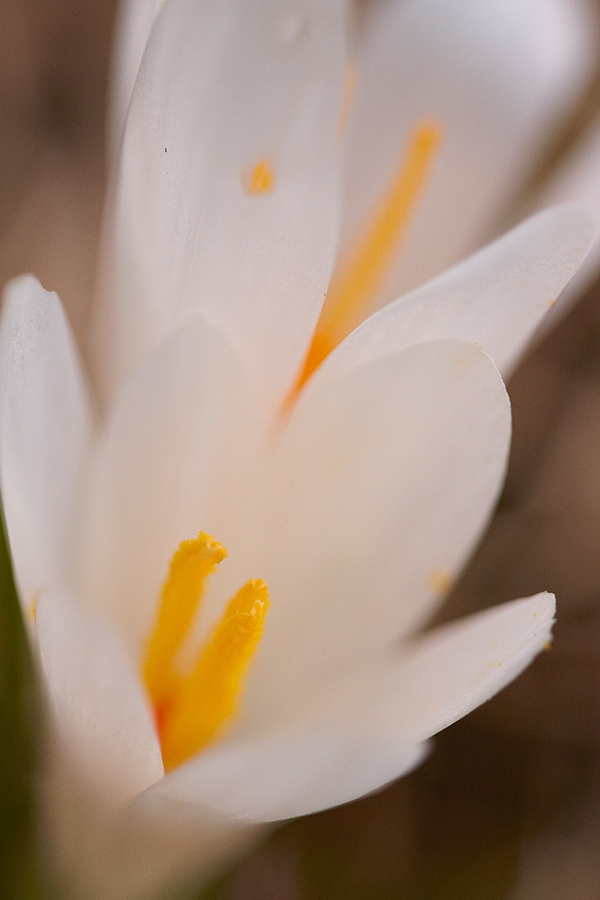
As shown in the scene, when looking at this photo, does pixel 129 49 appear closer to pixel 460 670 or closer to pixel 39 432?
pixel 39 432

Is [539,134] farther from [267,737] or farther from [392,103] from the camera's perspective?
[267,737]

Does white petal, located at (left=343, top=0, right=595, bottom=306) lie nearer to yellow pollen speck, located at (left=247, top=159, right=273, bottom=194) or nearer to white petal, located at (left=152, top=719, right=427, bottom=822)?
yellow pollen speck, located at (left=247, top=159, right=273, bottom=194)

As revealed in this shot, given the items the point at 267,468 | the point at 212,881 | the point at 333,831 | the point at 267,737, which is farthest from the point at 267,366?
the point at 333,831

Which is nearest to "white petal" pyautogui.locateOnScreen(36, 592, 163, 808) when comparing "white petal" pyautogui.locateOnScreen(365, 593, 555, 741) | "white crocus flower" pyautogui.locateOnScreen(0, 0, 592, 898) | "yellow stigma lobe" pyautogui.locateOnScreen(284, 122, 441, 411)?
"white crocus flower" pyautogui.locateOnScreen(0, 0, 592, 898)

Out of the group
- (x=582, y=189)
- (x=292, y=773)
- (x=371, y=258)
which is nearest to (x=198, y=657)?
(x=292, y=773)

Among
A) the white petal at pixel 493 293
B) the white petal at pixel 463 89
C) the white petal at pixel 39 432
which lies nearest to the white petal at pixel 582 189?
the white petal at pixel 463 89

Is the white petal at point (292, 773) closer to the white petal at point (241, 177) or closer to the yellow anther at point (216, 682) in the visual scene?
→ the yellow anther at point (216, 682)

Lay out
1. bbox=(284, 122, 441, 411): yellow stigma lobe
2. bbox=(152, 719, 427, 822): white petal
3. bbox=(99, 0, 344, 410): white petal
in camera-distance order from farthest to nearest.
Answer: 1. bbox=(284, 122, 441, 411): yellow stigma lobe
2. bbox=(99, 0, 344, 410): white petal
3. bbox=(152, 719, 427, 822): white petal
